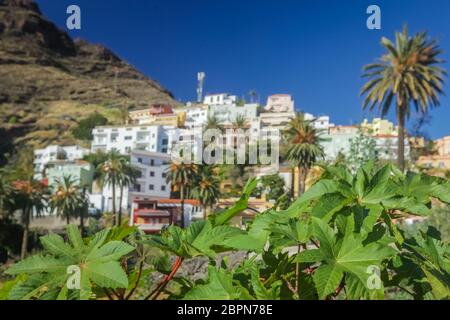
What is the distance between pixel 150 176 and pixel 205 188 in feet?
47.4

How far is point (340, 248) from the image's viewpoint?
2.84 feet

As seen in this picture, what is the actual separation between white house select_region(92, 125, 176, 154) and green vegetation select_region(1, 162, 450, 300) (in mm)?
67815

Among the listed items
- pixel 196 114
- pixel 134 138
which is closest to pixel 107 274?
pixel 134 138

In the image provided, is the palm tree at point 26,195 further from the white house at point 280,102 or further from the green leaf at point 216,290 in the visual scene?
the white house at point 280,102

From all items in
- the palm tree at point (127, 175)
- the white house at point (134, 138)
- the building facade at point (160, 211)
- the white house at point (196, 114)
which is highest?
the white house at point (196, 114)

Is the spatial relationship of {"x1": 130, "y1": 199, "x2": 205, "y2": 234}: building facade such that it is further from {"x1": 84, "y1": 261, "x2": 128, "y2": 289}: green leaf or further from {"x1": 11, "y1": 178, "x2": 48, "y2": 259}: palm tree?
{"x1": 84, "y1": 261, "x2": 128, "y2": 289}: green leaf

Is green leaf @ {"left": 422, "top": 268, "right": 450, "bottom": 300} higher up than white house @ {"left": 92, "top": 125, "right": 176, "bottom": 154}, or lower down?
lower down

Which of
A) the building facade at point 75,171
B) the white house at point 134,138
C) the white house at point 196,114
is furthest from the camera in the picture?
the white house at point 196,114

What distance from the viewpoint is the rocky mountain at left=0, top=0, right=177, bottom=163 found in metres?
91.4

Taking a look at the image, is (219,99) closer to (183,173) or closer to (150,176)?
(150,176)

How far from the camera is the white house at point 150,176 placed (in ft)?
189

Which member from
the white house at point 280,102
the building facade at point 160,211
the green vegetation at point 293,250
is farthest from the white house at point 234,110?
the green vegetation at point 293,250

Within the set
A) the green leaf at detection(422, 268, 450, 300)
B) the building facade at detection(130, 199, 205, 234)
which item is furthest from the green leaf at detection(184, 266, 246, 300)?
the building facade at detection(130, 199, 205, 234)

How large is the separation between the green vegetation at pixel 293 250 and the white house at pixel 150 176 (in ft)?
186
